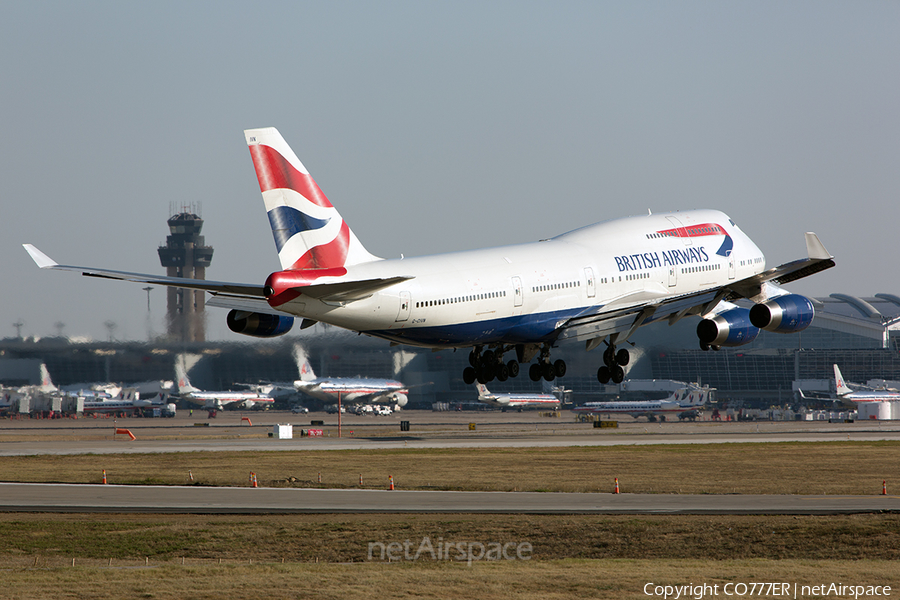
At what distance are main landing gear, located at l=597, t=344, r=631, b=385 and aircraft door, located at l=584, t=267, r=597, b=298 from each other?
226cm

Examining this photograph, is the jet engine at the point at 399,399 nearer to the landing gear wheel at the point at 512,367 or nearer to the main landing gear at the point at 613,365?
the landing gear wheel at the point at 512,367

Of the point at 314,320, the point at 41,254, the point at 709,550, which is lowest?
the point at 709,550

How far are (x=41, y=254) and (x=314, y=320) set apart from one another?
9057 millimetres

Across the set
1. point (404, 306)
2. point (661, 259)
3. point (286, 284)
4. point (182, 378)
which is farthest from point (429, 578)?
point (182, 378)

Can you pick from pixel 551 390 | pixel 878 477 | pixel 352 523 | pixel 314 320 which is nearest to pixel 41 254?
pixel 314 320

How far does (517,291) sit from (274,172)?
33.8 ft

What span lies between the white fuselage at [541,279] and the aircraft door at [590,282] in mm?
40

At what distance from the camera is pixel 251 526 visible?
125 feet

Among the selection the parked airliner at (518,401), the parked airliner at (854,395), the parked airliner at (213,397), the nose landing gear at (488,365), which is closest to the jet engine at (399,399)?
the parked airliner at (518,401)

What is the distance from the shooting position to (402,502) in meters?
45.8

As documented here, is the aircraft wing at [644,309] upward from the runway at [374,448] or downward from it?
upward

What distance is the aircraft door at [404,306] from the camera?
35250 mm

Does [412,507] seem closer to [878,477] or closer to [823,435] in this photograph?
[878,477]

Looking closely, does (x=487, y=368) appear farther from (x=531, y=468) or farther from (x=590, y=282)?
(x=531, y=468)
